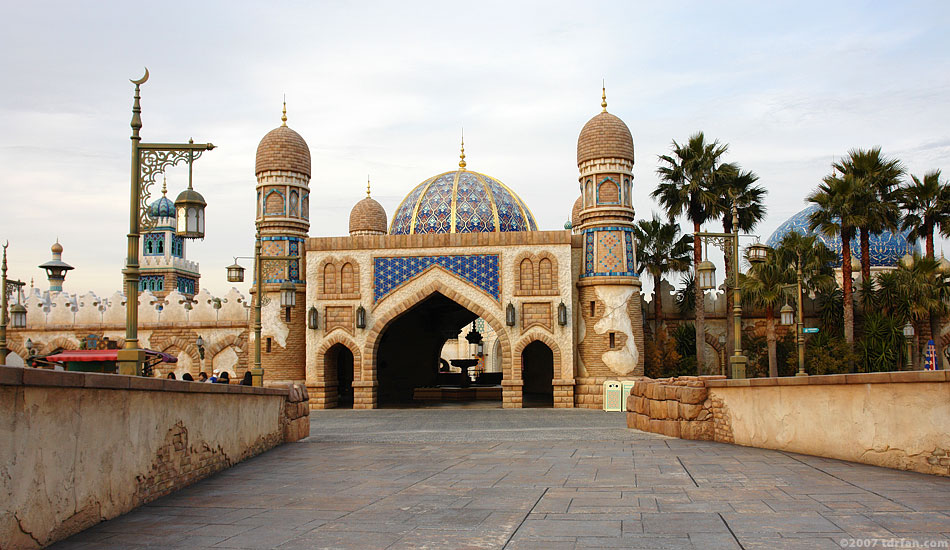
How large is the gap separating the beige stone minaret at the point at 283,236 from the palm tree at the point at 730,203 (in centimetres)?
1288

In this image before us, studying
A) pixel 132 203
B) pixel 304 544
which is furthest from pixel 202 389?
pixel 304 544

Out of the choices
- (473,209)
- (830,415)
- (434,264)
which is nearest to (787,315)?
(434,264)

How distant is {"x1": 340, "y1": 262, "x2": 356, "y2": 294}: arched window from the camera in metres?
24.8

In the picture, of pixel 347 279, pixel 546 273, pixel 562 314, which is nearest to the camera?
pixel 562 314

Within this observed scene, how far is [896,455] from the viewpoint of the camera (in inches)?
326

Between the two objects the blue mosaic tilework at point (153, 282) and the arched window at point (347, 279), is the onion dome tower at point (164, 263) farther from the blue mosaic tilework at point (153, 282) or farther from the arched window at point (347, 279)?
the arched window at point (347, 279)

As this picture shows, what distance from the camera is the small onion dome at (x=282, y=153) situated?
25.9 metres

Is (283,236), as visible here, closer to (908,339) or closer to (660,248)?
(660,248)

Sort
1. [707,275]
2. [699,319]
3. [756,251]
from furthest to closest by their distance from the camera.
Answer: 1. [699,319]
2. [756,251]
3. [707,275]

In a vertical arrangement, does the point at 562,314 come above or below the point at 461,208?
below

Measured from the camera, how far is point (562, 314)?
23.9 m

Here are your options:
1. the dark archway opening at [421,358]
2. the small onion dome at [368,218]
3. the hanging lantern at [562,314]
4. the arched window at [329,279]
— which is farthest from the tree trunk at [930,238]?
the small onion dome at [368,218]

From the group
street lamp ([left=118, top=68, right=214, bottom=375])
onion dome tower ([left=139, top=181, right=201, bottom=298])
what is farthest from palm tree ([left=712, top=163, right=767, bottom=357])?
onion dome tower ([left=139, top=181, right=201, bottom=298])

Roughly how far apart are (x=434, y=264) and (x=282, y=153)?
19.5 ft
